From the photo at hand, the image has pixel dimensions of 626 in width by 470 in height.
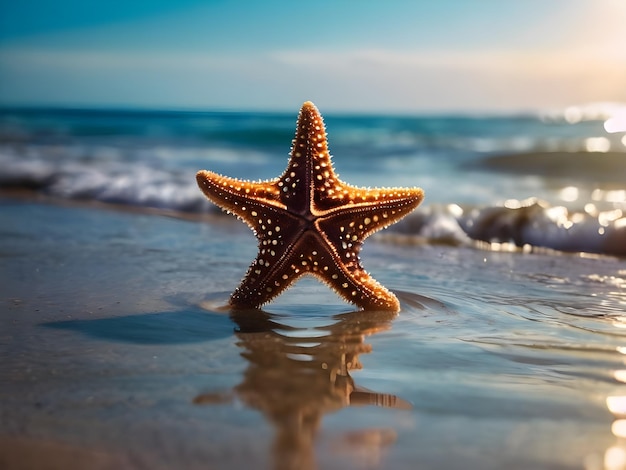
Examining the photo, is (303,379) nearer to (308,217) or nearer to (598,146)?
(308,217)

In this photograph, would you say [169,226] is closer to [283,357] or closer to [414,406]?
[283,357]

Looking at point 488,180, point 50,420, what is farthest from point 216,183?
point 488,180

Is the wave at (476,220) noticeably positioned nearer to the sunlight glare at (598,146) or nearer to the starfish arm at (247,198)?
the starfish arm at (247,198)

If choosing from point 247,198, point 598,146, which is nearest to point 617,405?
point 247,198

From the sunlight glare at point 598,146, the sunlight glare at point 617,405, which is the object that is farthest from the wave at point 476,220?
the sunlight glare at point 598,146

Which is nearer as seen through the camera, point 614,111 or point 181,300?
point 181,300
